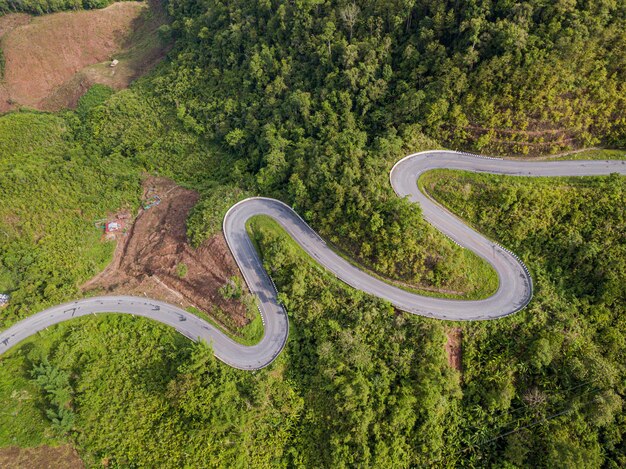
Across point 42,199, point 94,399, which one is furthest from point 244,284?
point 42,199

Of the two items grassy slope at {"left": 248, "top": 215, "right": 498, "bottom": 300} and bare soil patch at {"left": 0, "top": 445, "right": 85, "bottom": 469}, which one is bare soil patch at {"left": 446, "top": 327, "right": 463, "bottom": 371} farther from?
bare soil patch at {"left": 0, "top": 445, "right": 85, "bottom": 469}

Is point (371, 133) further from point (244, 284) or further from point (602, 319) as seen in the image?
point (602, 319)

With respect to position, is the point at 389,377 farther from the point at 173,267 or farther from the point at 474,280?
the point at 173,267

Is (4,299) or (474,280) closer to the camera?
(474,280)

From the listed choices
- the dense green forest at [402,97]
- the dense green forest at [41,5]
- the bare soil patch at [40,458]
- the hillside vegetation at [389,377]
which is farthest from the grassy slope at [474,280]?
the dense green forest at [41,5]

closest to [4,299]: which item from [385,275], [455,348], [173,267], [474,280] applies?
[173,267]

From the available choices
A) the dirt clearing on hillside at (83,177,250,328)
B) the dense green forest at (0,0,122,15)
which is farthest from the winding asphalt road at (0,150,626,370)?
the dense green forest at (0,0,122,15)
